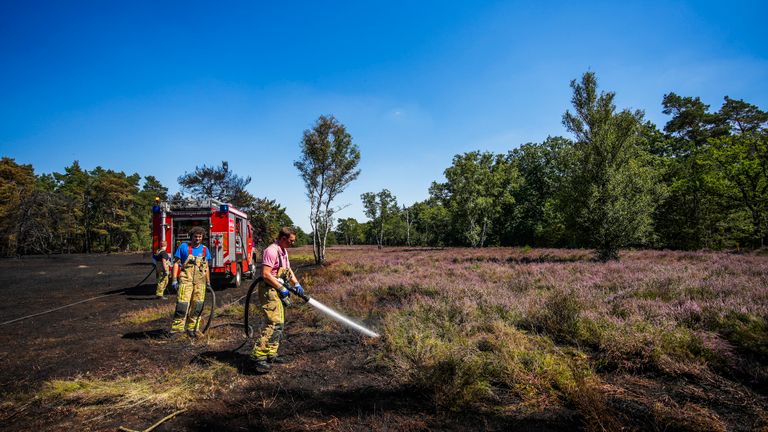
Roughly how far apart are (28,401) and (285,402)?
3.19m

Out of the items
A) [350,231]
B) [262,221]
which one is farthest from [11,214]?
[350,231]

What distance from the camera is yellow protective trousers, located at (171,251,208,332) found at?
655 centimetres

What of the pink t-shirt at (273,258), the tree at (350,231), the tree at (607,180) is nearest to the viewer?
the pink t-shirt at (273,258)

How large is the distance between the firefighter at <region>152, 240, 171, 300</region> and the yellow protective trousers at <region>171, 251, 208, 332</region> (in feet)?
20.0

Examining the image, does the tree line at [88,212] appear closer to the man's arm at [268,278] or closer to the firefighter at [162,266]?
the firefighter at [162,266]

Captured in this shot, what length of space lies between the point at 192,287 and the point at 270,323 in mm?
2805

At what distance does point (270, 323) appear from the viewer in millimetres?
4984

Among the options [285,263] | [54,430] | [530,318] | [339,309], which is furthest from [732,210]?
[54,430]

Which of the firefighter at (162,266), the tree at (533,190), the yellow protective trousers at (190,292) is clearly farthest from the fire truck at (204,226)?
the tree at (533,190)

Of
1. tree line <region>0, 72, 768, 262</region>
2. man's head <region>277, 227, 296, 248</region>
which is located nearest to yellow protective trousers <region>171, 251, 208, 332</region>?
man's head <region>277, 227, 296, 248</region>

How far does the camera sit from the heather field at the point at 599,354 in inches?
130

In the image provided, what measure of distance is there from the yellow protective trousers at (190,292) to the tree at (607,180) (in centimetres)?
1743

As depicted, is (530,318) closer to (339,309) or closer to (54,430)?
(339,309)

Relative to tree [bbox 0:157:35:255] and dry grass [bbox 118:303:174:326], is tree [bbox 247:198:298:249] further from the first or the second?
dry grass [bbox 118:303:174:326]
